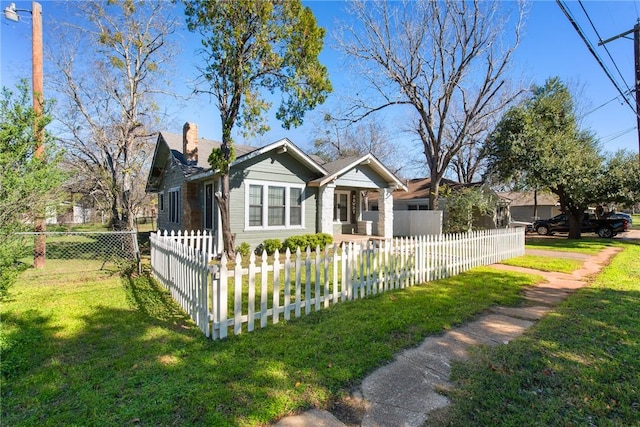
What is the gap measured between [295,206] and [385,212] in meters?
5.36

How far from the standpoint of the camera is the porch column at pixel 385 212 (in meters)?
16.1

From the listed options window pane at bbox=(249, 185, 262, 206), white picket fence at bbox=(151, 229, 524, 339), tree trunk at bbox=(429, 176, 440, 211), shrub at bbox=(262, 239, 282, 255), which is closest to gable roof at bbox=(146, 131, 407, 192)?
window pane at bbox=(249, 185, 262, 206)

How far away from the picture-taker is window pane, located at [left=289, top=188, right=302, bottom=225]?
12.9 m

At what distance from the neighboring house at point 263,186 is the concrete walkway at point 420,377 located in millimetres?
8553

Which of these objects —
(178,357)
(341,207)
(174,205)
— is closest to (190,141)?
(174,205)

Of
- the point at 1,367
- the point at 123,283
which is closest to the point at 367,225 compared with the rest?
the point at 123,283

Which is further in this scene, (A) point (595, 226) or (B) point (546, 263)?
(A) point (595, 226)

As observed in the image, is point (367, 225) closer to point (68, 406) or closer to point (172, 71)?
point (172, 71)

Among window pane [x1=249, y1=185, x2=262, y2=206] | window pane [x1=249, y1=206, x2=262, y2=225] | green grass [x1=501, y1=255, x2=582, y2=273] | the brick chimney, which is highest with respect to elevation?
the brick chimney

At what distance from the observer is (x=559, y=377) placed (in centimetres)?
317

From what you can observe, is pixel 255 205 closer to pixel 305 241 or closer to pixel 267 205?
pixel 267 205

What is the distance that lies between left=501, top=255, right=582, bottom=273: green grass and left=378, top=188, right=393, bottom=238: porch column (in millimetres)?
6325

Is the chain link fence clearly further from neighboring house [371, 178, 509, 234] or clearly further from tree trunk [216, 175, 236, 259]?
neighboring house [371, 178, 509, 234]

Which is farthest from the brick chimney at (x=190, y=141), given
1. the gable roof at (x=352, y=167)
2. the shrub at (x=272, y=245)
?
the gable roof at (x=352, y=167)
